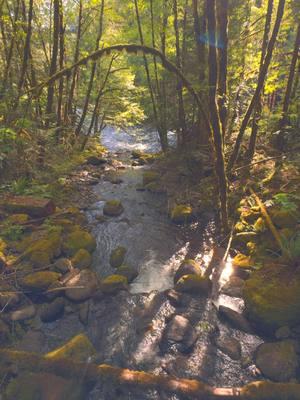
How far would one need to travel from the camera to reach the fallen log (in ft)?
28.7

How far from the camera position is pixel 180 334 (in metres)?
5.91

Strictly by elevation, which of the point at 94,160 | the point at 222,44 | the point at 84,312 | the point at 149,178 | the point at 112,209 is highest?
the point at 222,44

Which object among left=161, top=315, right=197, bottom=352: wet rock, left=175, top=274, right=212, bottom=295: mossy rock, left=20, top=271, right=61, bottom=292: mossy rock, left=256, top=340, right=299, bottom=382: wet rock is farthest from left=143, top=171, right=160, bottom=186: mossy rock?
left=256, top=340, right=299, bottom=382: wet rock

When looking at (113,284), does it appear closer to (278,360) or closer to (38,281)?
(38,281)

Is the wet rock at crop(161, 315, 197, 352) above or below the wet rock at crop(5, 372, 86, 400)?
above

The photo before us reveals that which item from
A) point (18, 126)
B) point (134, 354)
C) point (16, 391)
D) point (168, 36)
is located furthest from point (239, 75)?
point (16, 391)

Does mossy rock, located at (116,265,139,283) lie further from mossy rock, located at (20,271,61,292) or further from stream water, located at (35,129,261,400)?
mossy rock, located at (20,271,61,292)

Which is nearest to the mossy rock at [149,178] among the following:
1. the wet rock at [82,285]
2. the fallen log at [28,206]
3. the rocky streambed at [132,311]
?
the rocky streambed at [132,311]

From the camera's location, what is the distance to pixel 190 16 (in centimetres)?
1421

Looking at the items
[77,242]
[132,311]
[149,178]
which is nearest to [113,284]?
[132,311]

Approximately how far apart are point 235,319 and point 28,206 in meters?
5.83

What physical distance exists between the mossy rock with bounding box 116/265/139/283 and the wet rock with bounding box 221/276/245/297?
1.99 m

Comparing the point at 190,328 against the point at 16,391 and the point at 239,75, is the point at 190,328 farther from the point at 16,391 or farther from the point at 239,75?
the point at 239,75

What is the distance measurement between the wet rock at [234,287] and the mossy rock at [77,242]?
341cm
